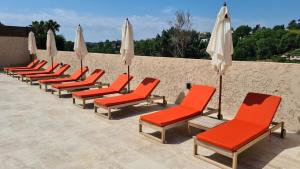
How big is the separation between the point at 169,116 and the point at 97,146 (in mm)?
1655

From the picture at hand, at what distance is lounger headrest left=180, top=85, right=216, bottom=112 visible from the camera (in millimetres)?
6164

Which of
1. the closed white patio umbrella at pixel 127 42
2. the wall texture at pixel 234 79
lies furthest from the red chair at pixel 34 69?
the closed white patio umbrella at pixel 127 42

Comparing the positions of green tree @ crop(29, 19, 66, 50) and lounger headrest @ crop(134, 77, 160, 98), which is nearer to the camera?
lounger headrest @ crop(134, 77, 160, 98)

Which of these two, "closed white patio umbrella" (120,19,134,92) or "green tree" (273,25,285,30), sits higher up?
"green tree" (273,25,285,30)

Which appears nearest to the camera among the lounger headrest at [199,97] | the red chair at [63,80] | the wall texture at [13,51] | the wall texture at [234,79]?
the wall texture at [234,79]

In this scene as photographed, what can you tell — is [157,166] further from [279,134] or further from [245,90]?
[245,90]

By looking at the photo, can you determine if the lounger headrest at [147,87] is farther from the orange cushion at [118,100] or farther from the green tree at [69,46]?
the green tree at [69,46]

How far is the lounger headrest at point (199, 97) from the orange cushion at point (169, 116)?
0.62 ft

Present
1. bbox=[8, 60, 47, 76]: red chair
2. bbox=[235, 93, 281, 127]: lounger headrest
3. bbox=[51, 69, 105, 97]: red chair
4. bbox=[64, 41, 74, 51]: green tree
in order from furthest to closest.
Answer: bbox=[64, 41, 74, 51]: green tree, bbox=[8, 60, 47, 76]: red chair, bbox=[51, 69, 105, 97]: red chair, bbox=[235, 93, 281, 127]: lounger headrest

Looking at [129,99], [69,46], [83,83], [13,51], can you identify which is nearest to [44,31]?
[69,46]

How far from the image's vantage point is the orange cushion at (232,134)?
159 inches

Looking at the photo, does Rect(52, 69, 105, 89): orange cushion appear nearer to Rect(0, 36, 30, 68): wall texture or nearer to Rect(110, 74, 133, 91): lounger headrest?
Rect(110, 74, 133, 91): lounger headrest

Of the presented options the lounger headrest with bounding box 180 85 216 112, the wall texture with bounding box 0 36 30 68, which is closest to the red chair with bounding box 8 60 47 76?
the wall texture with bounding box 0 36 30 68

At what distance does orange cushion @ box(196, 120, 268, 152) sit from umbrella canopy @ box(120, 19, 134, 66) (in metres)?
4.37
